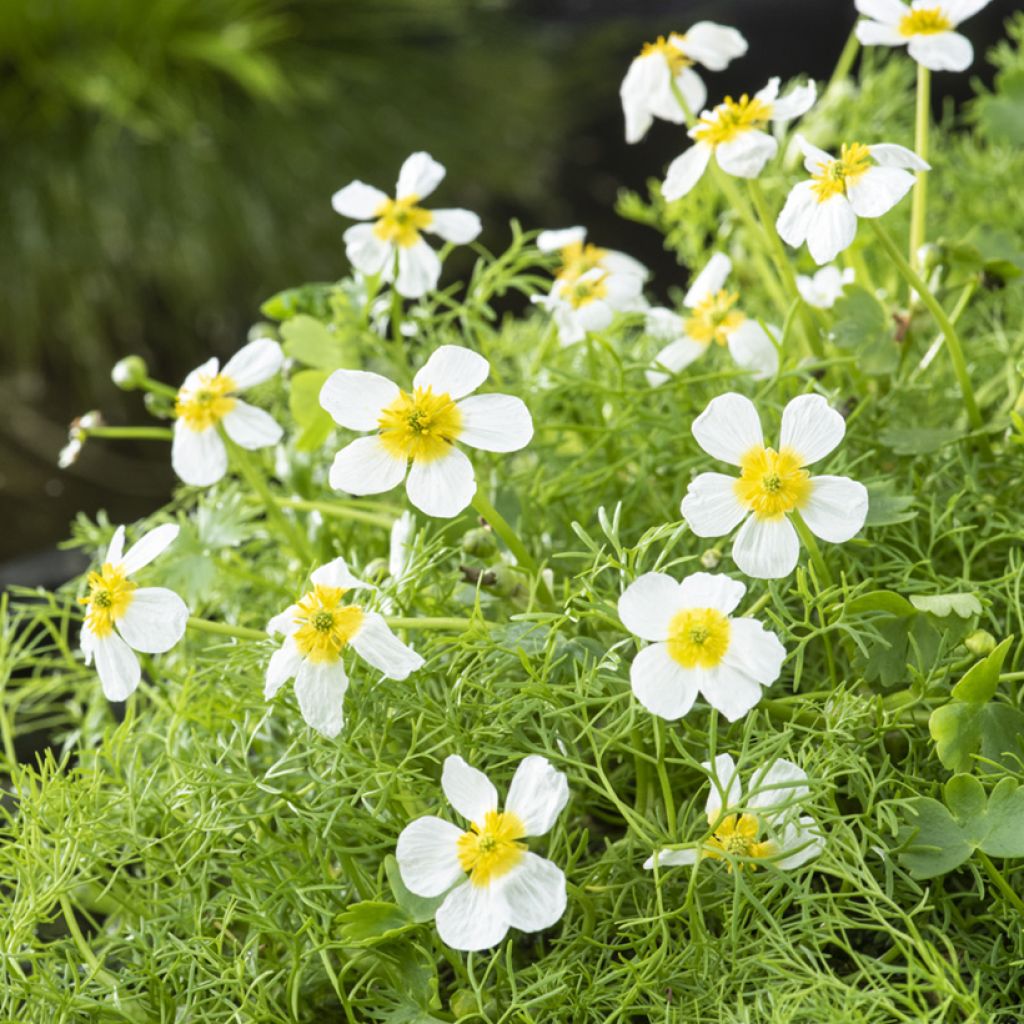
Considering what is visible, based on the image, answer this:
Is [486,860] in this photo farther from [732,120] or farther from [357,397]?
[732,120]

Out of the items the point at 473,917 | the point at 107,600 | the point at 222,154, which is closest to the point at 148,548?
the point at 107,600

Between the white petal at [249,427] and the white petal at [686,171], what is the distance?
0.13 m

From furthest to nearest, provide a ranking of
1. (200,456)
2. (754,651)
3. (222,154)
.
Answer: (222,154)
(200,456)
(754,651)

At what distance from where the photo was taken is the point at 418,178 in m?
0.39

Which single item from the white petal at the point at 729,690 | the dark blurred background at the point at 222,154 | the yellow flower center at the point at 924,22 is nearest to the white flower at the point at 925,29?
the yellow flower center at the point at 924,22

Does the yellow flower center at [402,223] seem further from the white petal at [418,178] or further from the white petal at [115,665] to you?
the white petal at [115,665]

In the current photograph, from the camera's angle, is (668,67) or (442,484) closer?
(442,484)

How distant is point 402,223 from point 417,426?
12 centimetres

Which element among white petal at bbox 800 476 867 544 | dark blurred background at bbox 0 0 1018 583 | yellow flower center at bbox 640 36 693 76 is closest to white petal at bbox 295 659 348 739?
white petal at bbox 800 476 867 544

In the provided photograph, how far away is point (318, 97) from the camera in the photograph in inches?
62.2

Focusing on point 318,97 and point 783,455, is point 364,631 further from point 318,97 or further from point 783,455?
point 318,97

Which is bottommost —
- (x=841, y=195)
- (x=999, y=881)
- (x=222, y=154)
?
(x=222, y=154)

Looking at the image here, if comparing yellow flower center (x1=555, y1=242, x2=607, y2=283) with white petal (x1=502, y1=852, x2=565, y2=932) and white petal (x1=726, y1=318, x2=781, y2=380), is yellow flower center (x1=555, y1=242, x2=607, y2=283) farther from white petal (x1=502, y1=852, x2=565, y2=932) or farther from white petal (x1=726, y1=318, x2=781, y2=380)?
white petal (x1=502, y1=852, x2=565, y2=932)

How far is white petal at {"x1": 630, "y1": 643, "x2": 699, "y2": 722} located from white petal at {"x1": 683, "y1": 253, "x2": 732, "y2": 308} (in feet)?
0.54
